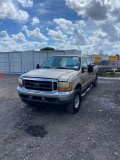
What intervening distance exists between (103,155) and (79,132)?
1.01 m

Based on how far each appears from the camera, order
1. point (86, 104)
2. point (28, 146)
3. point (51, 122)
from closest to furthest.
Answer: point (28, 146), point (51, 122), point (86, 104)

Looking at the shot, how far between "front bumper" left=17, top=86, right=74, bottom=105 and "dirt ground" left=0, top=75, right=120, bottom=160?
2.08 ft

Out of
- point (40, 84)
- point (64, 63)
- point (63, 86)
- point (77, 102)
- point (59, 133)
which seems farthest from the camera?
point (64, 63)

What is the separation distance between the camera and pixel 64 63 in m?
5.82

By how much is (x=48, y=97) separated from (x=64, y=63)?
5.98 ft

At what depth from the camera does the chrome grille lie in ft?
14.7

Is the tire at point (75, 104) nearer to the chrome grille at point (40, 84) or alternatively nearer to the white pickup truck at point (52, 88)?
the white pickup truck at point (52, 88)

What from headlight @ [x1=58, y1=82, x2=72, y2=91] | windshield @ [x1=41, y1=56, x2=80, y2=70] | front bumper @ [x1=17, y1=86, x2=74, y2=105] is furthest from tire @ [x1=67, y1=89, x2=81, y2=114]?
windshield @ [x1=41, y1=56, x2=80, y2=70]

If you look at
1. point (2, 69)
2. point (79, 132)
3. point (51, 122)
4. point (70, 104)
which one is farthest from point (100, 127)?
point (2, 69)

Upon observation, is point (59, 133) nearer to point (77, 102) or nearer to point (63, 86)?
point (63, 86)

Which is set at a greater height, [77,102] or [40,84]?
[40,84]

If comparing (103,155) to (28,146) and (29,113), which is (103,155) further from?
(29,113)

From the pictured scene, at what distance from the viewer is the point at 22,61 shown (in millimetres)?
18562

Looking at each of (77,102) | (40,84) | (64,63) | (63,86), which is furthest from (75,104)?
(64,63)
